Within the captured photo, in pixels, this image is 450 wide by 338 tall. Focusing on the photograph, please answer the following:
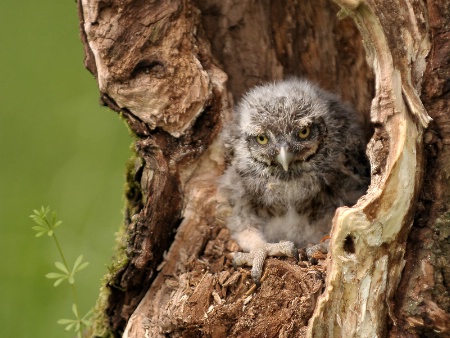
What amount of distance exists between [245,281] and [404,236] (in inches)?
32.4

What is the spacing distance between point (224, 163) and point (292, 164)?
377 millimetres

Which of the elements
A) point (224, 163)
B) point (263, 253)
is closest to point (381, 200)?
point (263, 253)

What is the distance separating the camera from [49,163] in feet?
19.2

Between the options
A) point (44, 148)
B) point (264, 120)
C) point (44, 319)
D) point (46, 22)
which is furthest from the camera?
point (46, 22)

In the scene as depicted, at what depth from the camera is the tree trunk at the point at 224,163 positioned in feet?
10.3

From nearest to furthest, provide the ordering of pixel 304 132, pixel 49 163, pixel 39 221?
pixel 39 221, pixel 304 132, pixel 49 163

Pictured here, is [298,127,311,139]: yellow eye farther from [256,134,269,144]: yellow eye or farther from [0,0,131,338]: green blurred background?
[0,0,131,338]: green blurred background

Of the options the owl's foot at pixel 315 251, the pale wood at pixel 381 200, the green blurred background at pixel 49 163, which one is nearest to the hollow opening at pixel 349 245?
the pale wood at pixel 381 200

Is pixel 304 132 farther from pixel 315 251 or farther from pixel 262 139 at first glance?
pixel 315 251

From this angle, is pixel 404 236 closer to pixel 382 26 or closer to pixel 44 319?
pixel 382 26

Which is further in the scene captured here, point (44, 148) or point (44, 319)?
point (44, 148)

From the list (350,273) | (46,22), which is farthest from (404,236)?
(46,22)

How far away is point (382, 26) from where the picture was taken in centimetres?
323

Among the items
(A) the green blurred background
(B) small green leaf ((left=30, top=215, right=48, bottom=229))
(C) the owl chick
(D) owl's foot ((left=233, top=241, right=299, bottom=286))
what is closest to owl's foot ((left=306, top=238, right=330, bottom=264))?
(D) owl's foot ((left=233, top=241, right=299, bottom=286))
